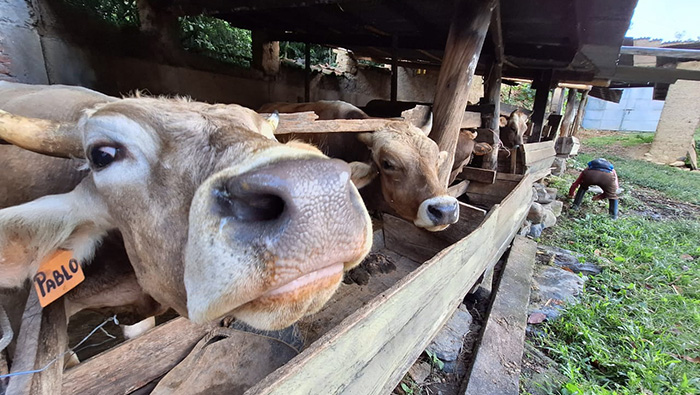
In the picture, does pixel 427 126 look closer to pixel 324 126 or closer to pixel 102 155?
pixel 324 126

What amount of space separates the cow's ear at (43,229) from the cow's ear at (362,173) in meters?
2.43

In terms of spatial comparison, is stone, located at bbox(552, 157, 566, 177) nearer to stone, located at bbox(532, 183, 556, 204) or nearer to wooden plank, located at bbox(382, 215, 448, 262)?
stone, located at bbox(532, 183, 556, 204)

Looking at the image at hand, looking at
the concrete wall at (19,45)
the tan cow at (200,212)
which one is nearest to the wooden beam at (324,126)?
the tan cow at (200,212)

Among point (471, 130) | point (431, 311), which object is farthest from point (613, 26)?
point (431, 311)

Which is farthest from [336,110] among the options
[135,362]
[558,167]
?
[558,167]

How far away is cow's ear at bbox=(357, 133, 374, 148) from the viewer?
375cm

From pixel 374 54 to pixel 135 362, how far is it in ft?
27.8

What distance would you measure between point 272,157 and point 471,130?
5.69 metres

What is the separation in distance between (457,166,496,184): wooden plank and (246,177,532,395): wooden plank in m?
2.28

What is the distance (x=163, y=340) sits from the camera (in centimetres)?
201

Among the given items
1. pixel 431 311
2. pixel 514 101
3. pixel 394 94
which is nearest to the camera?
pixel 431 311

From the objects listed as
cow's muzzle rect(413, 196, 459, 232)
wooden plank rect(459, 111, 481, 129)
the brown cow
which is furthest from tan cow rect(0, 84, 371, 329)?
the brown cow

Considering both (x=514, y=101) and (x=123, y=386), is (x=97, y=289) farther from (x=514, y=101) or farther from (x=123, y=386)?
(x=514, y=101)

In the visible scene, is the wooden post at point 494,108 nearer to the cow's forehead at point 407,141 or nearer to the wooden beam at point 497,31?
the wooden beam at point 497,31
